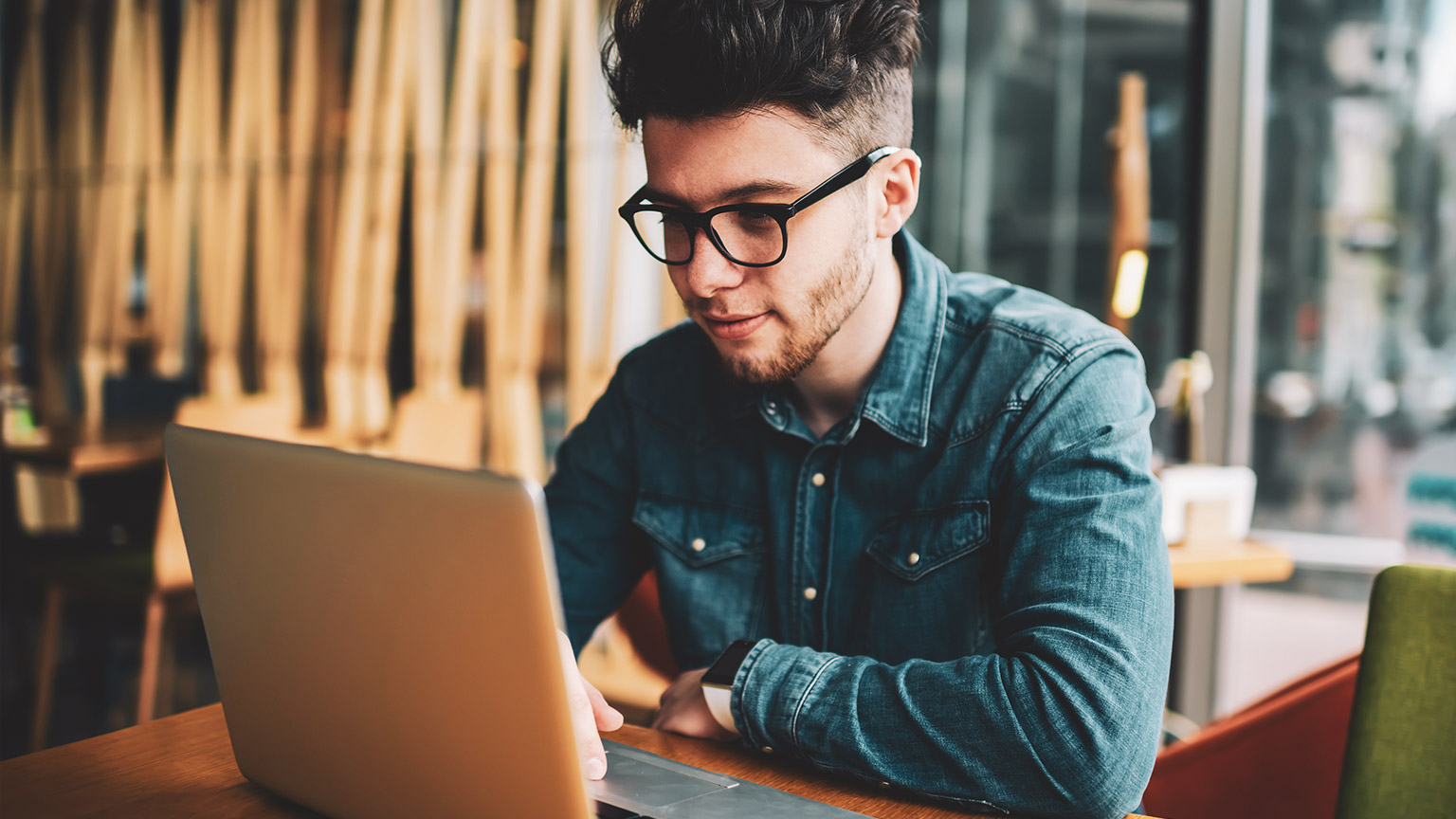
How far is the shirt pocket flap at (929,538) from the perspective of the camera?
1.23 metres

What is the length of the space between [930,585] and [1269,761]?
639 millimetres

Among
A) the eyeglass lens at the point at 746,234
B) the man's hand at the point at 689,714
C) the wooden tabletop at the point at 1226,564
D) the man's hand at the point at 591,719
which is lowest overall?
the wooden tabletop at the point at 1226,564

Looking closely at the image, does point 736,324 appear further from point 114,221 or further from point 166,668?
point 114,221

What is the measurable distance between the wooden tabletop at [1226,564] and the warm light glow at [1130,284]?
60cm

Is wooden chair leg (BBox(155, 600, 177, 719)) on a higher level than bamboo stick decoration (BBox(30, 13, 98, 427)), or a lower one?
lower

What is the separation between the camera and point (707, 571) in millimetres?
1411

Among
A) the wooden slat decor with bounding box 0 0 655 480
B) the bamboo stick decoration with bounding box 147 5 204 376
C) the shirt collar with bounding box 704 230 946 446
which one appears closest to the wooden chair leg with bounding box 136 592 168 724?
the wooden slat decor with bounding box 0 0 655 480

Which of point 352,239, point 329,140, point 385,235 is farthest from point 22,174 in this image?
point 385,235

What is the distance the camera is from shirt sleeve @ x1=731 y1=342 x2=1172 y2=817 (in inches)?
37.0

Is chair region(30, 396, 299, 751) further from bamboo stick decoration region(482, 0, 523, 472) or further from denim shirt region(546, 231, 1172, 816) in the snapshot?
denim shirt region(546, 231, 1172, 816)

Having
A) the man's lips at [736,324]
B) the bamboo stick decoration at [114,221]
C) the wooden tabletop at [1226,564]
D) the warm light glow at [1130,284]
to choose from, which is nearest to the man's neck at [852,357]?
the man's lips at [736,324]

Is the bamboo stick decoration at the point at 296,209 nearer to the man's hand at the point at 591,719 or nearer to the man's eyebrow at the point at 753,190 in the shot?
the man's eyebrow at the point at 753,190

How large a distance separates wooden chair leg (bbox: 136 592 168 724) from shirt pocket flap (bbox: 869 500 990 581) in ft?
7.77

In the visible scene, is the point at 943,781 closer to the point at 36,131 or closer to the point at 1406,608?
the point at 1406,608
